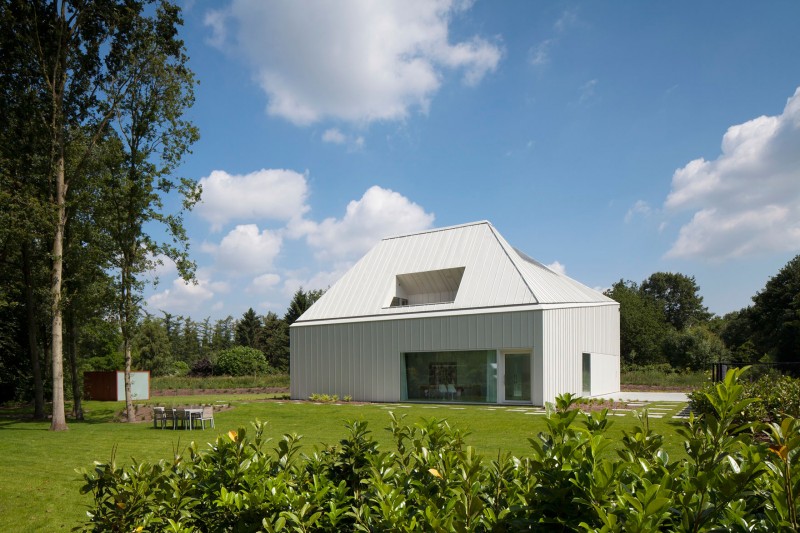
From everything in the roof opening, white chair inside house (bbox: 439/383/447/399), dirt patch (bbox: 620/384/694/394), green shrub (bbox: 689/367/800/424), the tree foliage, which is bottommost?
dirt patch (bbox: 620/384/694/394)

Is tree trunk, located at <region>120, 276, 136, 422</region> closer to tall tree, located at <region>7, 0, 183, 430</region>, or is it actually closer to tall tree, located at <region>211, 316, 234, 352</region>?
tall tree, located at <region>7, 0, 183, 430</region>

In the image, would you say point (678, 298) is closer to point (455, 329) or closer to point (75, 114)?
point (455, 329)

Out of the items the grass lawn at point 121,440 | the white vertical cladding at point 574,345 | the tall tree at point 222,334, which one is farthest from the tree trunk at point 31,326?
the tall tree at point 222,334

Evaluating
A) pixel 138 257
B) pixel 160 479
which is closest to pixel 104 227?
pixel 138 257

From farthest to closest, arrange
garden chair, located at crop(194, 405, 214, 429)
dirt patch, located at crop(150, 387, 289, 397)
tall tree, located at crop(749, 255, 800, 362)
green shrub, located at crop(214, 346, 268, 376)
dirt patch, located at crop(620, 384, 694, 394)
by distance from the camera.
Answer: green shrub, located at crop(214, 346, 268, 376) → dirt patch, located at crop(150, 387, 289, 397) → tall tree, located at crop(749, 255, 800, 362) → dirt patch, located at crop(620, 384, 694, 394) → garden chair, located at crop(194, 405, 214, 429)

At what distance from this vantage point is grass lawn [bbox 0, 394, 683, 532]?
7.48m

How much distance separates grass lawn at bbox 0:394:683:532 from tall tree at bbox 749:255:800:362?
24983 millimetres

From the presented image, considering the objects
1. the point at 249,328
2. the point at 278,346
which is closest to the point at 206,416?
the point at 278,346

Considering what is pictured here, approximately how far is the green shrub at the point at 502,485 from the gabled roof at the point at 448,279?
18.8 metres

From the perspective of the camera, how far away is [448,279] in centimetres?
2641

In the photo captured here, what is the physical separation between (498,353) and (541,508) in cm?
2055

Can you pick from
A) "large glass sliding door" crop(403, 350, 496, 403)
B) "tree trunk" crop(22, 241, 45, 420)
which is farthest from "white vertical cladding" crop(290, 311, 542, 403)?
"tree trunk" crop(22, 241, 45, 420)

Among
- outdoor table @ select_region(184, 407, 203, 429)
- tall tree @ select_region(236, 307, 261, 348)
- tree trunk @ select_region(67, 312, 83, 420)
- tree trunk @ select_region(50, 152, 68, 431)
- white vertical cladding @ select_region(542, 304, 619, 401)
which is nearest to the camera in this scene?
outdoor table @ select_region(184, 407, 203, 429)

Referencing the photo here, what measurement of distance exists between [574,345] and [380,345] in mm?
8459
